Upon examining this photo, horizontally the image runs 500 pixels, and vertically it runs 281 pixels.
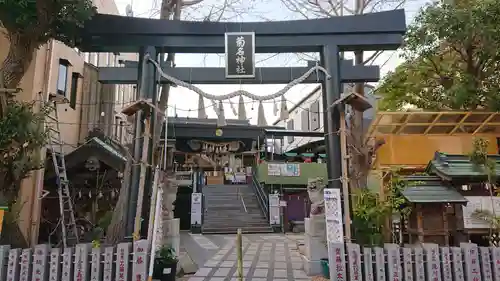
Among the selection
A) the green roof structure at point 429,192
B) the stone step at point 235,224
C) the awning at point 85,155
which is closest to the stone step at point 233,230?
the stone step at point 235,224

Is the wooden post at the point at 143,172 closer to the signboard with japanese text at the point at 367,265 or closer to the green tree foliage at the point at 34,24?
the green tree foliage at the point at 34,24

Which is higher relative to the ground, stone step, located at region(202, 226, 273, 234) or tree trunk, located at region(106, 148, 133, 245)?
tree trunk, located at region(106, 148, 133, 245)

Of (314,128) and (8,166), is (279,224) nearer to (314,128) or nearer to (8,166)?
(314,128)

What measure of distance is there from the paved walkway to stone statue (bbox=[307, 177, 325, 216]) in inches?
65.6

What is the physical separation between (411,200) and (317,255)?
2.65m

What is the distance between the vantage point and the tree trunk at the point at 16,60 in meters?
8.35

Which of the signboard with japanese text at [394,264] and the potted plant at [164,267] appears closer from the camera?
the signboard with japanese text at [394,264]

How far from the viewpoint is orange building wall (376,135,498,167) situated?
Answer: 15.0m

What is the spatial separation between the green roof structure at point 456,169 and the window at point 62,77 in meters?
12.3

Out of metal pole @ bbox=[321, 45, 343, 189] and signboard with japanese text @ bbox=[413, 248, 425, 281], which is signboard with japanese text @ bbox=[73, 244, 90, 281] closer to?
metal pole @ bbox=[321, 45, 343, 189]

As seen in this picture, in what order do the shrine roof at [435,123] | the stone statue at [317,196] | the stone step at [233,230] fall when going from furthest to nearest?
the stone step at [233,230], the shrine roof at [435,123], the stone statue at [317,196]

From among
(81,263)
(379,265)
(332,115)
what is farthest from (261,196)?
(81,263)

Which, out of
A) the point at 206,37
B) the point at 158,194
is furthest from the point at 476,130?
Result: the point at 158,194

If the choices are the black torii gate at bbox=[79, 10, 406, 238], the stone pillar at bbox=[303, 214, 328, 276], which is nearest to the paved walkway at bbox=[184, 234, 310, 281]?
the stone pillar at bbox=[303, 214, 328, 276]
